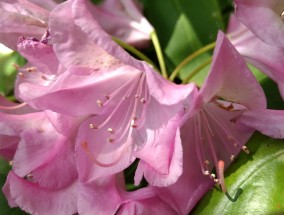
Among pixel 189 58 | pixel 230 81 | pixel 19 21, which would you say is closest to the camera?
pixel 230 81

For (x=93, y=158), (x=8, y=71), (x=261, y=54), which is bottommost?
(x=8, y=71)

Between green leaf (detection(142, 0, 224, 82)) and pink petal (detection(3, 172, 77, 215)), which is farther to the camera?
green leaf (detection(142, 0, 224, 82))

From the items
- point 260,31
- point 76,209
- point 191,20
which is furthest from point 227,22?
point 76,209

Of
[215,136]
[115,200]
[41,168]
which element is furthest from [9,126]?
[215,136]

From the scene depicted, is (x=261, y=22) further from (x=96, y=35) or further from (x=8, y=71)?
(x=8, y=71)

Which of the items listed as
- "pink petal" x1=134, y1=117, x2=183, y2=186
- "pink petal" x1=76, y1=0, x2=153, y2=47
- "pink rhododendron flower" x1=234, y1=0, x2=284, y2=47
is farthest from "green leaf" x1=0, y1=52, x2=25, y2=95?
"pink rhododendron flower" x1=234, y1=0, x2=284, y2=47

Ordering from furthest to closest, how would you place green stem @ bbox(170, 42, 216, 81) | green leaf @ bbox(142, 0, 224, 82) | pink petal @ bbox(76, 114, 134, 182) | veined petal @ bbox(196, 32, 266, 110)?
green leaf @ bbox(142, 0, 224, 82) < green stem @ bbox(170, 42, 216, 81) < pink petal @ bbox(76, 114, 134, 182) < veined petal @ bbox(196, 32, 266, 110)

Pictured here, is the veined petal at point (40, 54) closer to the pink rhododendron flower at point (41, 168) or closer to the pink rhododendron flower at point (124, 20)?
the pink rhododendron flower at point (41, 168)

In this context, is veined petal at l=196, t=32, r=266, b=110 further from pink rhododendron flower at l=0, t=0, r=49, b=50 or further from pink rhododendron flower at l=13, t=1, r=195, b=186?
pink rhododendron flower at l=0, t=0, r=49, b=50
